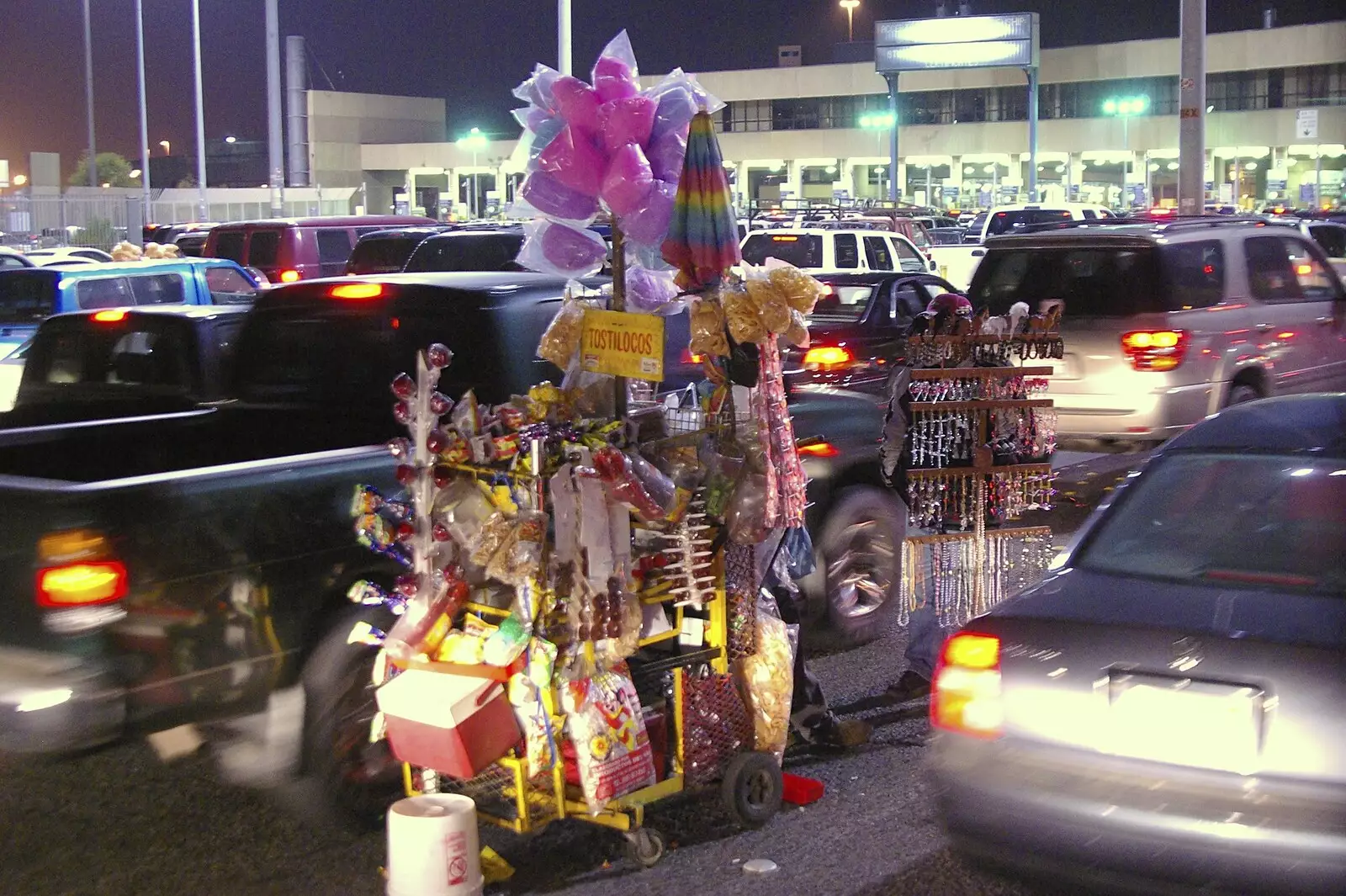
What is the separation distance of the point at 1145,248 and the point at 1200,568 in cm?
747

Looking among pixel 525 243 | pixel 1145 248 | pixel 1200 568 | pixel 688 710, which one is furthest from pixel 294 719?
pixel 1145 248

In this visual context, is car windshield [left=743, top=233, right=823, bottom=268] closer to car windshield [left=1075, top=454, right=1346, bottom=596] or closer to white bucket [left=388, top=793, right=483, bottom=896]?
car windshield [left=1075, top=454, right=1346, bottom=596]

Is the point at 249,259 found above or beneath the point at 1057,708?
above

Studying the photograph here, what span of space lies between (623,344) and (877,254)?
16026 millimetres

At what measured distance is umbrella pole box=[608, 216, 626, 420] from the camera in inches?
228

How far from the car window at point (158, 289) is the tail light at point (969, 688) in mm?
12914

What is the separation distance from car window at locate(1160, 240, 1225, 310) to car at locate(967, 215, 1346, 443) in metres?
0.01

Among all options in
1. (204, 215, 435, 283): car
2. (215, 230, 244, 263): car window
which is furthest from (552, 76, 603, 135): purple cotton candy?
(215, 230, 244, 263): car window

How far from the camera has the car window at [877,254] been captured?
21062 mm

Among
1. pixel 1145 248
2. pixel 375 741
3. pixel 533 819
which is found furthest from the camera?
pixel 1145 248

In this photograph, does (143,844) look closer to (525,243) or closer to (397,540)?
(397,540)

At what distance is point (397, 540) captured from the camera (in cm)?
529

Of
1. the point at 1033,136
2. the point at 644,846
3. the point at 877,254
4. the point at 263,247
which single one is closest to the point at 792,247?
the point at 877,254

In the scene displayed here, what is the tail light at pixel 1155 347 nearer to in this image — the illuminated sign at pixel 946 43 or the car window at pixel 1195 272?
the car window at pixel 1195 272
